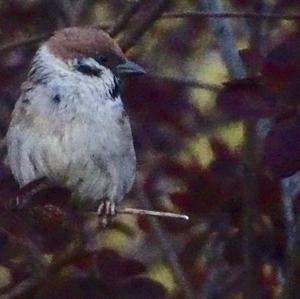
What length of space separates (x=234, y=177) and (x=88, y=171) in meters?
0.45

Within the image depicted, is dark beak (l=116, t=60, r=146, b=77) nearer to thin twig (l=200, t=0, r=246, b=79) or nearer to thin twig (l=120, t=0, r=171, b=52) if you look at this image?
thin twig (l=120, t=0, r=171, b=52)

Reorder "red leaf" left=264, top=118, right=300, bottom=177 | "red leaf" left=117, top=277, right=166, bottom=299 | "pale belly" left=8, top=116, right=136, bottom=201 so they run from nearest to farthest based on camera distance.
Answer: "red leaf" left=264, top=118, right=300, bottom=177
"red leaf" left=117, top=277, right=166, bottom=299
"pale belly" left=8, top=116, right=136, bottom=201

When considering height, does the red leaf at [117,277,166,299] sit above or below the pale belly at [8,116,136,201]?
above

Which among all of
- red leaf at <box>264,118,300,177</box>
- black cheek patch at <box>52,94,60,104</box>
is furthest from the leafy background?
black cheek patch at <box>52,94,60,104</box>

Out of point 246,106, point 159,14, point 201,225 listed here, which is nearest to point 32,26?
point 159,14

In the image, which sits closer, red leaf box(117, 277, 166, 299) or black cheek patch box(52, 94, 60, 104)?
red leaf box(117, 277, 166, 299)

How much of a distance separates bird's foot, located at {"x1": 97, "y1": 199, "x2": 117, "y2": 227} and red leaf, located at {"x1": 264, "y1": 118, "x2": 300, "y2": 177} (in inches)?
33.8

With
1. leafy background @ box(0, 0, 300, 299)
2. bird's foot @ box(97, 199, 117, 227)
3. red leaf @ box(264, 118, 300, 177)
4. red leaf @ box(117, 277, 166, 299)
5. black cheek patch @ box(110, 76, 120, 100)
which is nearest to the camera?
red leaf @ box(264, 118, 300, 177)

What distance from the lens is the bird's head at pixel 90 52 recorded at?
10.1 feet

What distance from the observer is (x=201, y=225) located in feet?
9.96

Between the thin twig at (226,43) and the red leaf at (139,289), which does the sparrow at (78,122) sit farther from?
Result: the red leaf at (139,289)

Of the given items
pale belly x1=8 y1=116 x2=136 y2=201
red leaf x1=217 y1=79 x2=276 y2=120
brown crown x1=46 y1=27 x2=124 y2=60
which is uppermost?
red leaf x1=217 y1=79 x2=276 y2=120

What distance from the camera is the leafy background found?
226 centimetres

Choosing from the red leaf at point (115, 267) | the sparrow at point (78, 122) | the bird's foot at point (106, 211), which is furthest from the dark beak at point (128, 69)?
the red leaf at point (115, 267)
